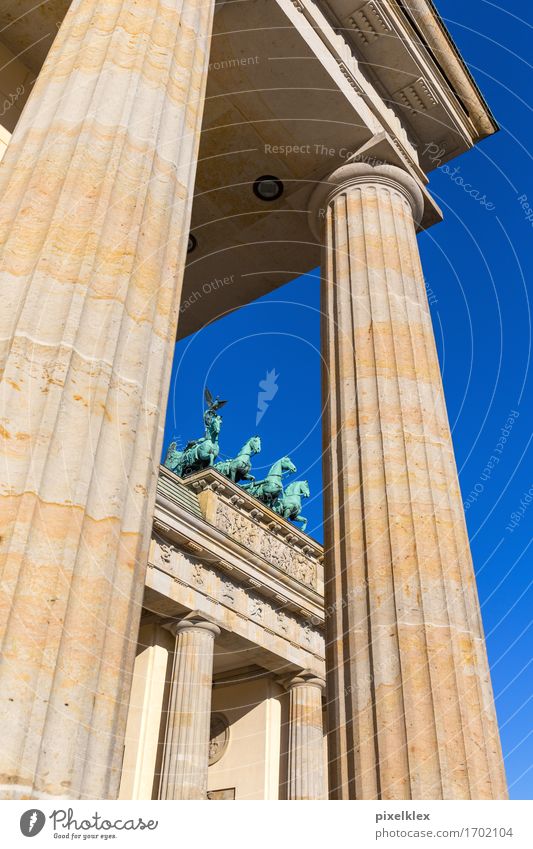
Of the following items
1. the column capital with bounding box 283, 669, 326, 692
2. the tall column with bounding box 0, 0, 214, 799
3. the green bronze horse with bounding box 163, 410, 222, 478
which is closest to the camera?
the tall column with bounding box 0, 0, 214, 799

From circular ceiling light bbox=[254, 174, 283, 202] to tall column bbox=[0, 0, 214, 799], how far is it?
8.98 meters

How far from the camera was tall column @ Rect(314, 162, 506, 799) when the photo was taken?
10.5 m

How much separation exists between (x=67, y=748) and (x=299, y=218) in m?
17.3

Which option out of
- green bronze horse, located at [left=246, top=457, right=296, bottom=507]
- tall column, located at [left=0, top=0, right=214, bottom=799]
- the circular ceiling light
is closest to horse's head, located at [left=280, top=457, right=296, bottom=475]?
green bronze horse, located at [left=246, top=457, right=296, bottom=507]

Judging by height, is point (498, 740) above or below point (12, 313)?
below

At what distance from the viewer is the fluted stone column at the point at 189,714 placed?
28986mm

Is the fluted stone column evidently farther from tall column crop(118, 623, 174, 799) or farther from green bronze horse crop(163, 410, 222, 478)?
green bronze horse crop(163, 410, 222, 478)

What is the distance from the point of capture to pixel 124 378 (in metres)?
7.53

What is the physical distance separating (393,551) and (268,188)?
11.4m

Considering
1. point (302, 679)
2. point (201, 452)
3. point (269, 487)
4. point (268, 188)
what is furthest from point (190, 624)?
point (268, 188)

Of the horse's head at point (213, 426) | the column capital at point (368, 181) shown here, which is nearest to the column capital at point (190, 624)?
the horse's head at point (213, 426)

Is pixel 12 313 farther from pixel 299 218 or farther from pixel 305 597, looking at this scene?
pixel 305 597

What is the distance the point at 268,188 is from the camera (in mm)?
19953
